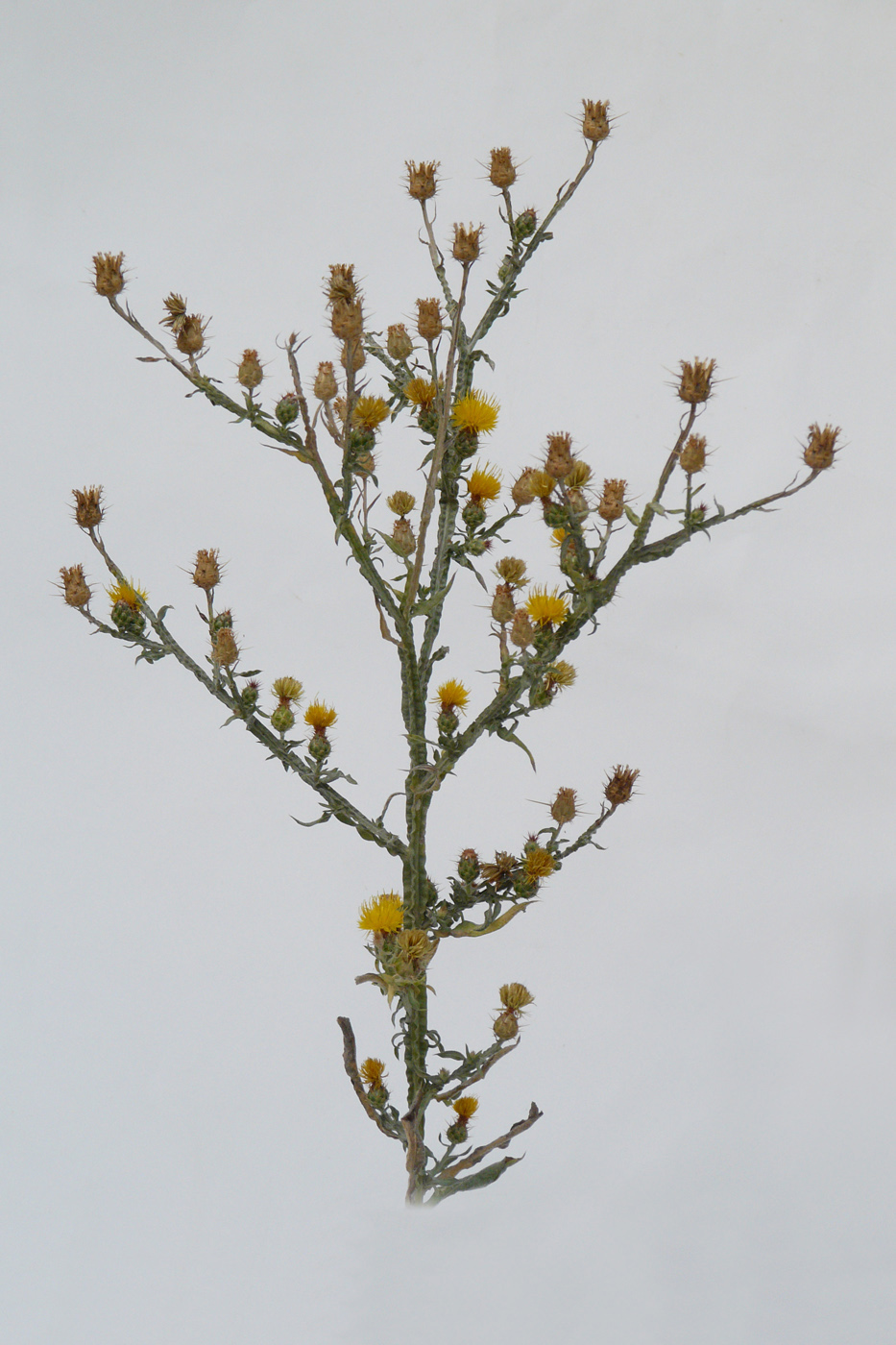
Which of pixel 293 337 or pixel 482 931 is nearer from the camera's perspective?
pixel 293 337

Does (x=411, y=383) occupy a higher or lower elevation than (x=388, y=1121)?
higher

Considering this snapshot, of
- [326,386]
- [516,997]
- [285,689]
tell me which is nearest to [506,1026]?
[516,997]

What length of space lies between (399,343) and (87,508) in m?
0.57

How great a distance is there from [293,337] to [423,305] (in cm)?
21

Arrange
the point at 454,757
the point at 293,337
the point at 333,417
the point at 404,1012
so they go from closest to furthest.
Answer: the point at 293,337
the point at 333,417
the point at 454,757
the point at 404,1012

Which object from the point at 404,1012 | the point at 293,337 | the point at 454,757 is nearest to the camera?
the point at 293,337

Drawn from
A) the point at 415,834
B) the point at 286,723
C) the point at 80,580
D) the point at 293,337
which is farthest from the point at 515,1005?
the point at 293,337

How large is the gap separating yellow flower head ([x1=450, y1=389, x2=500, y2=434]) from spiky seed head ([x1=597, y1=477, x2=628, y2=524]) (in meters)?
0.22

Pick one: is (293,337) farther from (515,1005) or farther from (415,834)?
(515,1005)

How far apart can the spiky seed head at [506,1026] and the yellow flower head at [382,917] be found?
290 mm

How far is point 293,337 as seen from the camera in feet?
5.85

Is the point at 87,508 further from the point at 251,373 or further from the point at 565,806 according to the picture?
the point at 565,806

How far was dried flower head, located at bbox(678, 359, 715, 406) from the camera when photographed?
1705 mm

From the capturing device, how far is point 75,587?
2.01 meters
